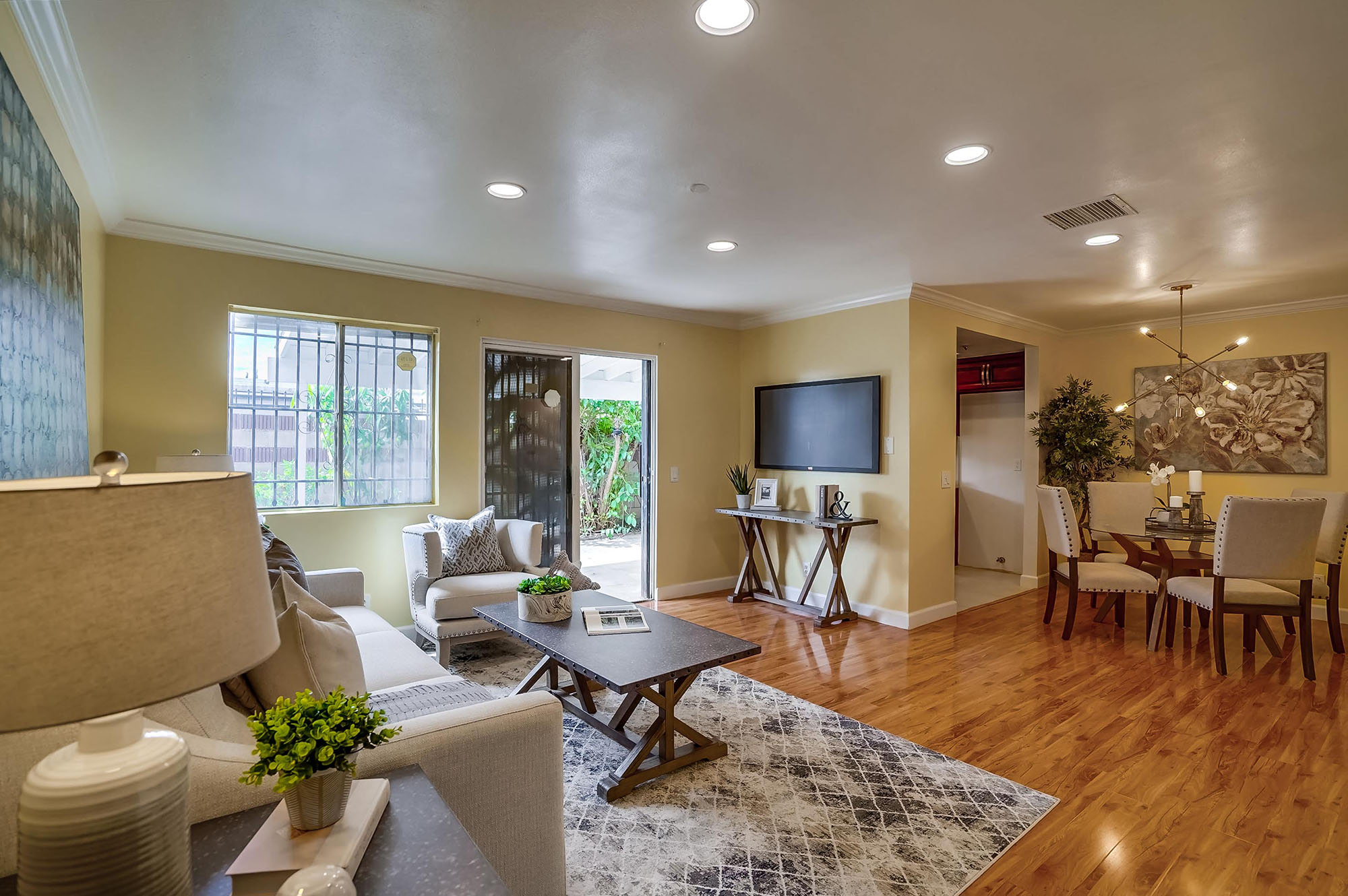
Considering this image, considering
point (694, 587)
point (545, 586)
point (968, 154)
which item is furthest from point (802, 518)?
point (968, 154)

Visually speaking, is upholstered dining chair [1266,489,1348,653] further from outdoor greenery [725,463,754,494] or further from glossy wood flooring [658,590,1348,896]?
outdoor greenery [725,463,754,494]

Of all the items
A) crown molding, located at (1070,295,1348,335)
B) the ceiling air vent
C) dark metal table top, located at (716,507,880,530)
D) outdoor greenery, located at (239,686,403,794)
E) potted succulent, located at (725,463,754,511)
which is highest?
the ceiling air vent

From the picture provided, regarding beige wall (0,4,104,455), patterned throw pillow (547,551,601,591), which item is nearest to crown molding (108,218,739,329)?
beige wall (0,4,104,455)

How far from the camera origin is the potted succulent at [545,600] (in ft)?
9.88

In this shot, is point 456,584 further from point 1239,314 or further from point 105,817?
point 1239,314

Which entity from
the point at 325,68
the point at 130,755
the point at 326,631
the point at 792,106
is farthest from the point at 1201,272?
the point at 130,755

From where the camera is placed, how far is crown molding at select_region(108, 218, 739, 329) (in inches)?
140

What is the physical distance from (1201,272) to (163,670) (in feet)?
18.2

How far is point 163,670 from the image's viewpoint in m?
0.69

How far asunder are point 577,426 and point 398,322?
1.51 meters

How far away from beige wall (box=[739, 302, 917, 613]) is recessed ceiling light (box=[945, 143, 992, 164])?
7.22 ft

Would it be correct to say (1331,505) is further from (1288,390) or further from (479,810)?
(479,810)

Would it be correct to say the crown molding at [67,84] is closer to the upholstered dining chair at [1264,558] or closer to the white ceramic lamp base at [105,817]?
the white ceramic lamp base at [105,817]

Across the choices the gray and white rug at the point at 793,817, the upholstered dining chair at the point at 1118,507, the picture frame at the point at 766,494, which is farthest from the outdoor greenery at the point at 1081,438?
the gray and white rug at the point at 793,817
